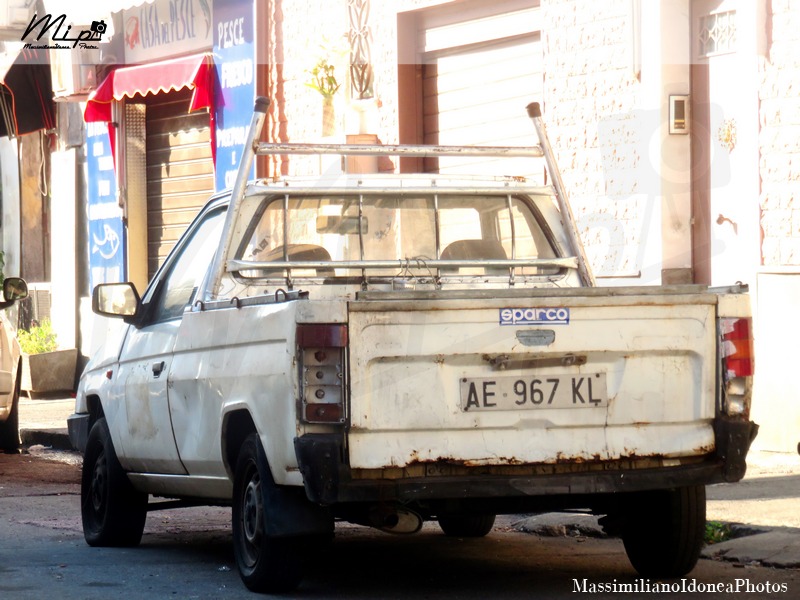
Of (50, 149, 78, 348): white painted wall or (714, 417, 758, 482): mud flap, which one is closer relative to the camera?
(714, 417, 758, 482): mud flap

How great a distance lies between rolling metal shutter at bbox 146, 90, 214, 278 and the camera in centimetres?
1844

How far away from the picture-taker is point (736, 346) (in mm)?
6043

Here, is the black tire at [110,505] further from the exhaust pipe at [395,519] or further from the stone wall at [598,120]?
the stone wall at [598,120]

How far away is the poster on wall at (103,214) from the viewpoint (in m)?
19.8

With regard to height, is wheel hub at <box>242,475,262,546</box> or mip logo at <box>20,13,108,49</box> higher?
mip logo at <box>20,13,108,49</box>

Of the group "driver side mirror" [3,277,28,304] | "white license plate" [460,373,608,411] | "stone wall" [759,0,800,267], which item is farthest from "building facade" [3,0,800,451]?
"white license plate" [460,373,608,411]

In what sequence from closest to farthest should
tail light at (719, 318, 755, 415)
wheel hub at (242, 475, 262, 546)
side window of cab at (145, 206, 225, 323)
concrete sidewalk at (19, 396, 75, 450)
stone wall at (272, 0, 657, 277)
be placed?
tail light at (719, 318, 755, 415), wheel hub at (242, 475, 262, 546), side window of cab at (145, 206, 225, 323), stone wall at (272, 0, 657, 277), concrete sidewalk at (19, 396, 75, 450)

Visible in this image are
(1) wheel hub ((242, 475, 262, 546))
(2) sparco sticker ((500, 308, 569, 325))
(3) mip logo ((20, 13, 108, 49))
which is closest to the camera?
(2) sparco sticker ((500, 308, 569, 325))

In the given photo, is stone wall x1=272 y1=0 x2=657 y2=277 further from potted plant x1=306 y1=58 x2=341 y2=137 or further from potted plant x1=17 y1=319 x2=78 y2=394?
potted plant x1=17 y1=319 x2=78 y2=394

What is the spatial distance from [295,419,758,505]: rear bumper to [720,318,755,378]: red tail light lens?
20 cm

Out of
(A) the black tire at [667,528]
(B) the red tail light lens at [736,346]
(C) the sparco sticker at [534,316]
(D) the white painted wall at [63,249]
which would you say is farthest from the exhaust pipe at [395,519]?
(D) the white painted wall at [63,249]

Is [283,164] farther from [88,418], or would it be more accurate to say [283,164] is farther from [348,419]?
[348,419]

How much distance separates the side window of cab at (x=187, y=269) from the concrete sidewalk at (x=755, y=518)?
2.29m

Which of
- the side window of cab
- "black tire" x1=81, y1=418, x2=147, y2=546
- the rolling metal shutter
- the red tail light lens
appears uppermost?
the rolling metal shutter
